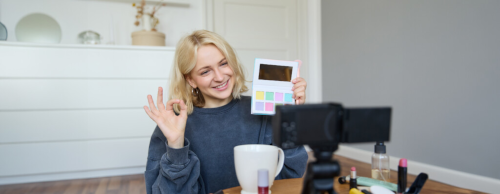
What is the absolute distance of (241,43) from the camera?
9.75 ft

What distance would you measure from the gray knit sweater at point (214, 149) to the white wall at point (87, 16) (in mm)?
2012

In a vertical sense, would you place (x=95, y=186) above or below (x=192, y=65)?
below

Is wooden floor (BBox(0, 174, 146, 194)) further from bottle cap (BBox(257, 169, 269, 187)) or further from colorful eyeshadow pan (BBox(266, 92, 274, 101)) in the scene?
bottle cap (BBox(257, 169, 269, 187))

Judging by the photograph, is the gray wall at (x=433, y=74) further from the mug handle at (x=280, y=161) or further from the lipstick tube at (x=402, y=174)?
the mug handle at (x=280, y=161)

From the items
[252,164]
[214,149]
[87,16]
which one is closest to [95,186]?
[87,16]

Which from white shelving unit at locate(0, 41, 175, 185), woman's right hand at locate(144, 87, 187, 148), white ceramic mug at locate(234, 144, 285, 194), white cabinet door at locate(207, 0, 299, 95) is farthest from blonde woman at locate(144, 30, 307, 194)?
white cabinet door at locate(207, 0, 299, 95)

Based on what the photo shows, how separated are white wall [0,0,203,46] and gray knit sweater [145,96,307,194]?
6.60ft

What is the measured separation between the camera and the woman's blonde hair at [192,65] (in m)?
0.92

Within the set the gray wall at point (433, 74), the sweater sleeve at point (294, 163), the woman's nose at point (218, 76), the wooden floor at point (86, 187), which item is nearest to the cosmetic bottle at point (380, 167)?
the sweater sleeve at point (294, 163)

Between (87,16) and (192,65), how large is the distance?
85.0 inches

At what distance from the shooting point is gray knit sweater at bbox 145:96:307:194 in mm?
698

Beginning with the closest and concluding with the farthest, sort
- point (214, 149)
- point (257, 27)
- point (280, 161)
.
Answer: point (280, 161)
point (214, 149)
point (257, 27)

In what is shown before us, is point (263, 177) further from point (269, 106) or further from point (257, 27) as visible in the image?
point (257, 27)

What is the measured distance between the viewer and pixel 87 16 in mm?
2600
